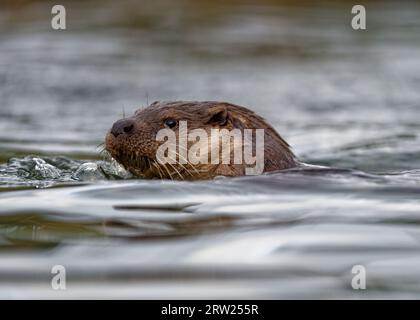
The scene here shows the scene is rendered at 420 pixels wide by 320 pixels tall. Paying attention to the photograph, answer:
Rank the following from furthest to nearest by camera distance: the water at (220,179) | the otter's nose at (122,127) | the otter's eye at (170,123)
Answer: the otter's eye at (170,123) → the otter's nose at (122,127) → the water at (220,179)

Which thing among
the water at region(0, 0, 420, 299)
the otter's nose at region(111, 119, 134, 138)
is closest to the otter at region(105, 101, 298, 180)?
the otter's nose at region(111, 119, 134, 138)

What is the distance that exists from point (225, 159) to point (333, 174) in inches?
27.0

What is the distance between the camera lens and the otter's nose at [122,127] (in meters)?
6.19

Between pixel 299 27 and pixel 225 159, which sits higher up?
pixel 299 27

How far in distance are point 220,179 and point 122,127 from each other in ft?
2.25

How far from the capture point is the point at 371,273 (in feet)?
14.1

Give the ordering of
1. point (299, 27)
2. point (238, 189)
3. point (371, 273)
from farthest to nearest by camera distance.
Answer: point (299, 27) < point (238, 189) < point (371, 273)

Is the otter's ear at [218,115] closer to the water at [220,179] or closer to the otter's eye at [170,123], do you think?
the otter's eye at [170,123]

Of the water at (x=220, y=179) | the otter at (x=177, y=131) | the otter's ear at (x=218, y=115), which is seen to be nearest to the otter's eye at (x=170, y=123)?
the otter at (x=177, y=131)

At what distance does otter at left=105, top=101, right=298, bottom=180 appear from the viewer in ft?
20.5

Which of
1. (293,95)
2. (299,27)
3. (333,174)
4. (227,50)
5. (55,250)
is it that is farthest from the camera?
(299,27)

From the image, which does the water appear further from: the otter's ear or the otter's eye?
the otter's ear
